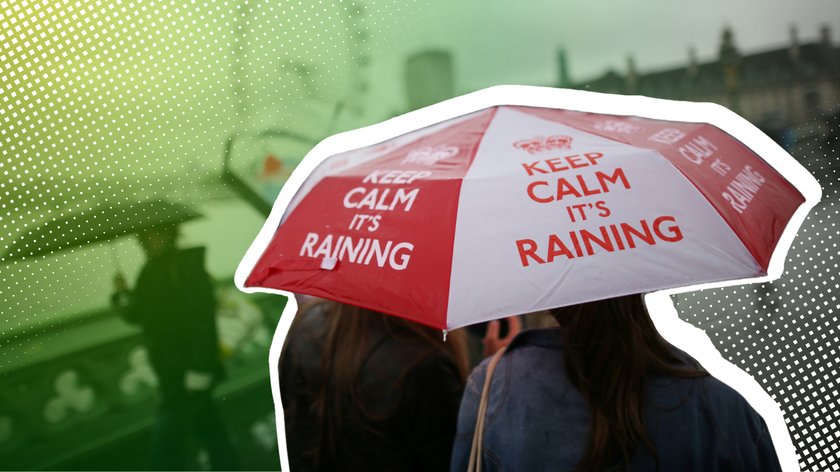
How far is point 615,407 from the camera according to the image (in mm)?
1660

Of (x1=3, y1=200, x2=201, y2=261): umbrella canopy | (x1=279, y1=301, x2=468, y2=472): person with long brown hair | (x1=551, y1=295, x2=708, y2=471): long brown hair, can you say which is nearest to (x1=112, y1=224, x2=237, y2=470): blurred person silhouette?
(x1=3, y1=200, x2=201, y2=261): umbrella canopy

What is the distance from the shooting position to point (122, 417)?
10.4 feet

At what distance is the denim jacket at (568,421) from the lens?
1651 mm

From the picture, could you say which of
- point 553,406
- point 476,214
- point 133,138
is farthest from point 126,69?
point 553,406

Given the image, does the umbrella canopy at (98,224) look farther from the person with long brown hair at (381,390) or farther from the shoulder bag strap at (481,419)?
the shoulder bag strap at (481,419)

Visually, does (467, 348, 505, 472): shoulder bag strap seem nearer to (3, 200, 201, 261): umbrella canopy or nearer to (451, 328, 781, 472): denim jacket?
(451, 328, 781, 472): denim jacket

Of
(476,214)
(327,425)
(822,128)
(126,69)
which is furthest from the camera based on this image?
(822,128)

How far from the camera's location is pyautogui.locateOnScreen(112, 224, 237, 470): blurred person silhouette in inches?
124

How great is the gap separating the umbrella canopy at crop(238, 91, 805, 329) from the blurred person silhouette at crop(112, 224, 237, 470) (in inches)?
48.4

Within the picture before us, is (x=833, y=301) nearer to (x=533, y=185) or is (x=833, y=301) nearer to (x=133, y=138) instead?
(x=533, y=185)

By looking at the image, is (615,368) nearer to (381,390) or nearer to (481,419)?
(481,419)

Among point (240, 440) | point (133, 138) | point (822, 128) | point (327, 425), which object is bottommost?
point (240, 440)

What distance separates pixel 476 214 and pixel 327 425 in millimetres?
976

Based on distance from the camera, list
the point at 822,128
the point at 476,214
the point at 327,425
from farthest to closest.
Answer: the point at 822,128 → the point at 327,425 → the point at 476,214
